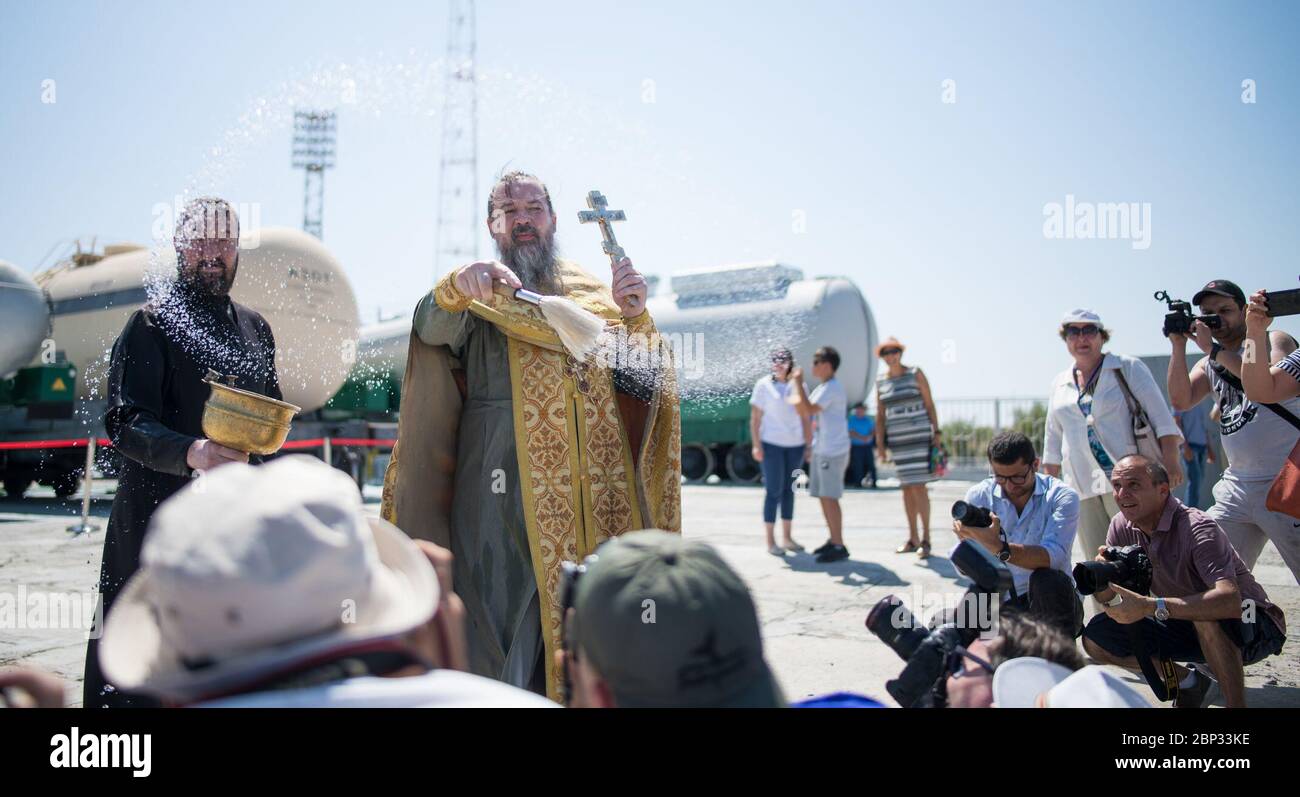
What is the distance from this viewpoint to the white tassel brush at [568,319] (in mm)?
2648

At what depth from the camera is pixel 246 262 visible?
10391 mm

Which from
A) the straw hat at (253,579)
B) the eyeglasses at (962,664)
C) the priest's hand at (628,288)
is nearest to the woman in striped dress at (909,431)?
the priest's hand at (628,288)

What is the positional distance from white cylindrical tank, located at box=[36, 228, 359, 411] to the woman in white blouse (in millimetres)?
7204

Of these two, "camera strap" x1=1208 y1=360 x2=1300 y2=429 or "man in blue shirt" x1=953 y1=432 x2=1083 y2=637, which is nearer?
"man in blue shirt" x1=953 y1=432 x2=1083 y2=637

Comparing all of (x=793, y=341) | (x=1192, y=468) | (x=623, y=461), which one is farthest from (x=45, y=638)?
(x=793, y=341)

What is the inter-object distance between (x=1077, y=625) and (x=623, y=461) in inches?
64.1

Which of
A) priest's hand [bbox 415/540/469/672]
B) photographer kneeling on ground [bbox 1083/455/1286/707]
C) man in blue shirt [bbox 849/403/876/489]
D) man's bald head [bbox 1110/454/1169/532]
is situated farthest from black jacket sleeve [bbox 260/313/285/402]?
man in blue shirt [bbox 849/403/876/489]

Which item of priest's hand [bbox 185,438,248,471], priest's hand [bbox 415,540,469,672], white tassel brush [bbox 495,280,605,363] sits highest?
white tassel brush [bbox 495,280,605,363]

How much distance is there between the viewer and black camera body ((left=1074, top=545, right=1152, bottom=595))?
2.91 m

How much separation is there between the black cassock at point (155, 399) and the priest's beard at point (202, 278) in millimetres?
19

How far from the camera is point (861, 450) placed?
16.2 meters

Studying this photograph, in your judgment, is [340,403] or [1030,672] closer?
[1030,672]

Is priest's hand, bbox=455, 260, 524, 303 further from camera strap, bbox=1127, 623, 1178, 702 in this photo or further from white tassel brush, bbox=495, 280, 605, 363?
camera strap, bbox=1127, 623, 1178, 702

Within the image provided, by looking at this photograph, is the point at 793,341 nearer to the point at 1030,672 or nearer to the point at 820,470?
the point at 820,470
